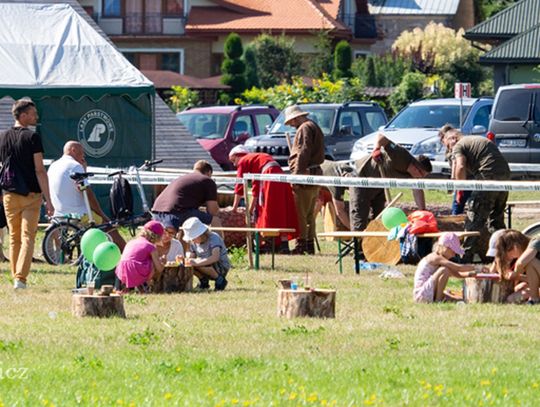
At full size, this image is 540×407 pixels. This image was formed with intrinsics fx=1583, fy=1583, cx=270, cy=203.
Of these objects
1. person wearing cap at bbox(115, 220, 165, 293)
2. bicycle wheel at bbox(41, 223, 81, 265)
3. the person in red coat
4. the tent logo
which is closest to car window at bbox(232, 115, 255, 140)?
the tent logo

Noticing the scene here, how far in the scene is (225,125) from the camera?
3469 centimetres

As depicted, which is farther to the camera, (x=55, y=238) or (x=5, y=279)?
(x=55, y=238)

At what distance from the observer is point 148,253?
1513 centimetres

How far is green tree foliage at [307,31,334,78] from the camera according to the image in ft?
231

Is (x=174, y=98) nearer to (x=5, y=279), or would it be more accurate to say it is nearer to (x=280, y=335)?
(x=5, y=279)

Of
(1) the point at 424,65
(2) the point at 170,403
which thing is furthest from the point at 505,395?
(1) the point at 424,65

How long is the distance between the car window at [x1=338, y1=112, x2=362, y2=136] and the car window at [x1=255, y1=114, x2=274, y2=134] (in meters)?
2.39

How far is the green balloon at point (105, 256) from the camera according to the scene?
14193 millimetres

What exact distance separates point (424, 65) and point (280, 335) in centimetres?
6151

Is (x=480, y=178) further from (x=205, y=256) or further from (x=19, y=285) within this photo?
(x=19, y=285)

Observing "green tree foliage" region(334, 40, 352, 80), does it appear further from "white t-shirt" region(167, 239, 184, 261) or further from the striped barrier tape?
"white t-shirt" region(167, 239, 184, 261)

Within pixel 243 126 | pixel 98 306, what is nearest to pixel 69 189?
pixel 98 306

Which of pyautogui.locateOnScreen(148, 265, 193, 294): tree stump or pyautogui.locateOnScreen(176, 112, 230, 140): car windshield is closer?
pyautogui.locateOnScreen(148, 265, 193, 294): tree stump

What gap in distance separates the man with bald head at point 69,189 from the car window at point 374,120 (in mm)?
16598
